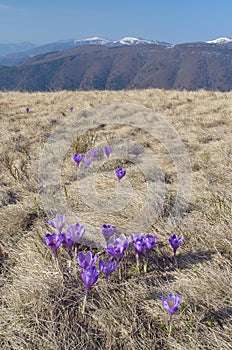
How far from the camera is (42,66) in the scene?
167 meters

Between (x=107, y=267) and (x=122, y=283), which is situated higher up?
(x=107, y=267)

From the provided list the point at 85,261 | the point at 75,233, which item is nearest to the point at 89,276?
the point at 85,261

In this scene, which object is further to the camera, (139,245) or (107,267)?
(139,245)

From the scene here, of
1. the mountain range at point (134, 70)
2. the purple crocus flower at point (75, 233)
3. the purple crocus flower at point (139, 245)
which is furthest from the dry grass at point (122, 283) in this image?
the mountain range at point (134, 70)

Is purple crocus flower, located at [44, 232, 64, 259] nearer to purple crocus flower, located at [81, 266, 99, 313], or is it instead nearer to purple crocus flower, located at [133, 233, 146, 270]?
purple crocus flower, located at [81, 266, 99, 313]

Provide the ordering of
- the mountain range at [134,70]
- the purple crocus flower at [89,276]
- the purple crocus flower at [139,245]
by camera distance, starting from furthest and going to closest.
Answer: the mountain range at [134,70] → the purple crocus flower at [139,245] → the purple crocus flower at [89,276]

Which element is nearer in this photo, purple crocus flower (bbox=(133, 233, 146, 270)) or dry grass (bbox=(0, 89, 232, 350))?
dry grass (bbox=(0, 89, 232, 350))

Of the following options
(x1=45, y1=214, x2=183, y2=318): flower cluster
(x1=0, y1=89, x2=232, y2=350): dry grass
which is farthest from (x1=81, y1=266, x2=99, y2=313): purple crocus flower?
(x1=0, y1=89, x2=232, y2=350): dry grass

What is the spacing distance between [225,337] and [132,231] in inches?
46.6

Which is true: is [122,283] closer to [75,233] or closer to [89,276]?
[89,276]

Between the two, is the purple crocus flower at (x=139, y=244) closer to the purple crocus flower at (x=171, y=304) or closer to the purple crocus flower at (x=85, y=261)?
the purple crocus flower at (x=85, y=261)

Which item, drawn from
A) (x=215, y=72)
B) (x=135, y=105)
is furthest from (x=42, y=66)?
(x=135, y=105)

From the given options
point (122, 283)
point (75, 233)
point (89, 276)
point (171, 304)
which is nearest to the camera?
point (171, 304)

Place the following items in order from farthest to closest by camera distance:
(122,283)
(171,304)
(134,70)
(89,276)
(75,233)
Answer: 1. (134,70)
2. (75,233)
3. (122,283)
4. (89,276)
5. (171,304)
